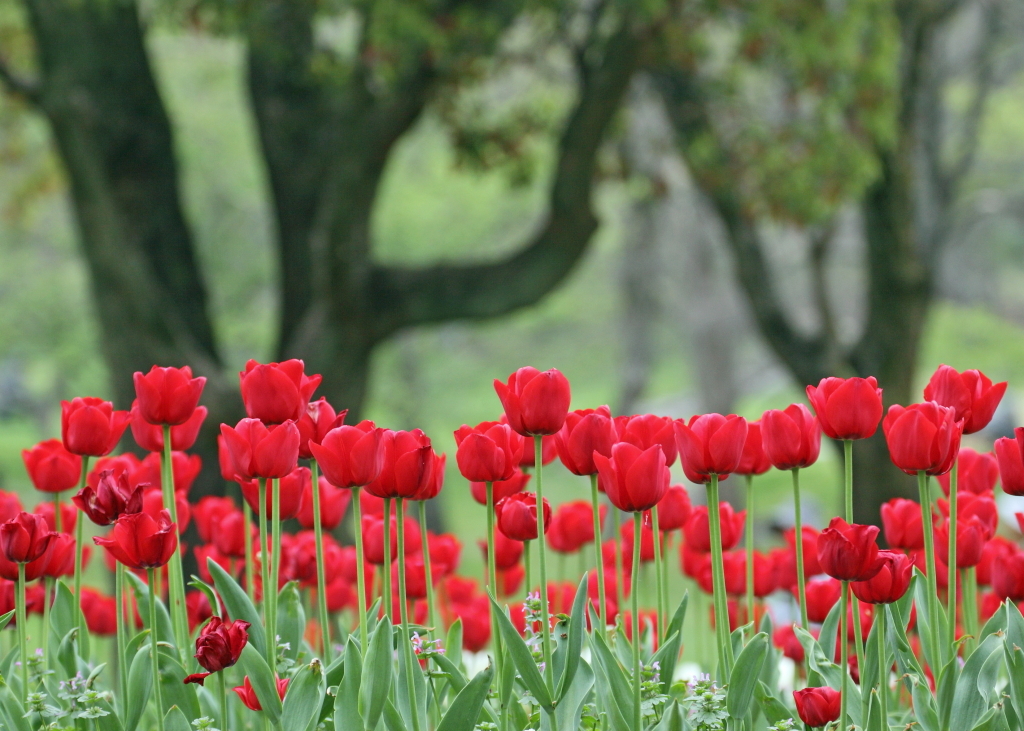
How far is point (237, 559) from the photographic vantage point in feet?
7.75

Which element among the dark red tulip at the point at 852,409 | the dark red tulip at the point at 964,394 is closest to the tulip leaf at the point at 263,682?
the dark red tulip at the point at 852,409

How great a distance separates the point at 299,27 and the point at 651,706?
18.9ft

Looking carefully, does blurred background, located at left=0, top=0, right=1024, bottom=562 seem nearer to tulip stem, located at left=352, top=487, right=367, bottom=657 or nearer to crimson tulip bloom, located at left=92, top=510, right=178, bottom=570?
tulip stem, located at left=352, top=487, right=367, bottom=657

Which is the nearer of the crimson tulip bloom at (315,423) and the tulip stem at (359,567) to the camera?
the tulip stem at (359,567)

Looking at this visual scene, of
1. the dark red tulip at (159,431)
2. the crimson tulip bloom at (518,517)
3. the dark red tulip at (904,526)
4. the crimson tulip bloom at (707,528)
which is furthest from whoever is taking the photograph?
the crimson tulip bloom at (707,528)

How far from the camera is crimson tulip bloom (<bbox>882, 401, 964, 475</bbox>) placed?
159 cm

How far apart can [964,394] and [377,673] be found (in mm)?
1038

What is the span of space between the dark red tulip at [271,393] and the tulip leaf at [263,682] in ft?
1.16

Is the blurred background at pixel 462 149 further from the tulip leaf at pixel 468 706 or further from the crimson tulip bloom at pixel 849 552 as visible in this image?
the tulip leaf at pixel 468 706

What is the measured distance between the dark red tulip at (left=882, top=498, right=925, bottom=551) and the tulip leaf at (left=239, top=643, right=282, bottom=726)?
1.17 metres

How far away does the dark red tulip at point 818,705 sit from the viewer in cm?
166

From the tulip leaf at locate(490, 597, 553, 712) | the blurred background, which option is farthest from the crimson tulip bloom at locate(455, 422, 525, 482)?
the blurred background

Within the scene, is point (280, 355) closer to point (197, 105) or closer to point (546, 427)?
point (546, 427)

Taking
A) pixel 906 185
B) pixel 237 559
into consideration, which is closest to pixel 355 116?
pixel 906 185
